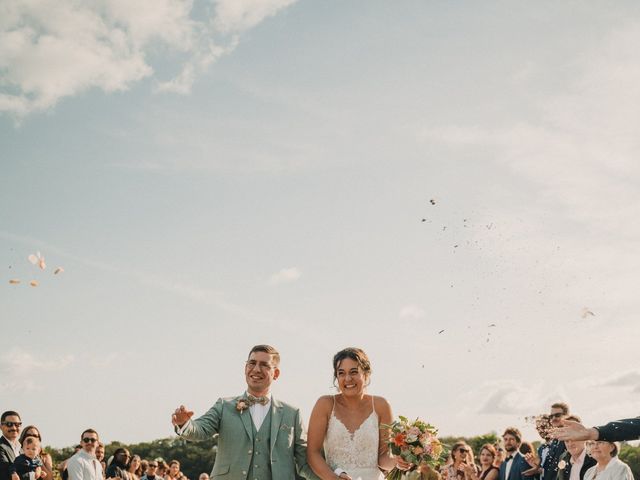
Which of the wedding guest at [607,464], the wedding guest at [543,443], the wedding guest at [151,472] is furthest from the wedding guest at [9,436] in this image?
the wedding guest at [607,464]

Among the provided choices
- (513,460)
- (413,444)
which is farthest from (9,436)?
(513,460)

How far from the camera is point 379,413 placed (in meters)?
7.41

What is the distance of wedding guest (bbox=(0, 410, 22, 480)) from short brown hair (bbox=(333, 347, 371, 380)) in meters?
5.61

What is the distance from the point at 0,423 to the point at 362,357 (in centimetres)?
618

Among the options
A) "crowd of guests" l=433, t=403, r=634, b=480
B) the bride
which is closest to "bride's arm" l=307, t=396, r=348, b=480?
the bride

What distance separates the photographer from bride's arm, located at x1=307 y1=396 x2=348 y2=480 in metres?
6.80

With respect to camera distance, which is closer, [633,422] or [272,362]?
[633,422]

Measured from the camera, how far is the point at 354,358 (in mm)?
7105

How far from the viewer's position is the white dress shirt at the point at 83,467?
1179 centimetres

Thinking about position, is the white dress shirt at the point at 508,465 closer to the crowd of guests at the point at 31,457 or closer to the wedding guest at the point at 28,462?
the crowd of guests at the point at 31,457

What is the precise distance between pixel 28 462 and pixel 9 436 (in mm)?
486

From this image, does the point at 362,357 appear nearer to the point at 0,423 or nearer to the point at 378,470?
the point at 378,470

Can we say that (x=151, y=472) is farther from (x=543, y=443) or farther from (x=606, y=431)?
(x=606, y=431)

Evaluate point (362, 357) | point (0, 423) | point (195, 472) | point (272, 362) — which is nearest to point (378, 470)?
point (362, 357)
